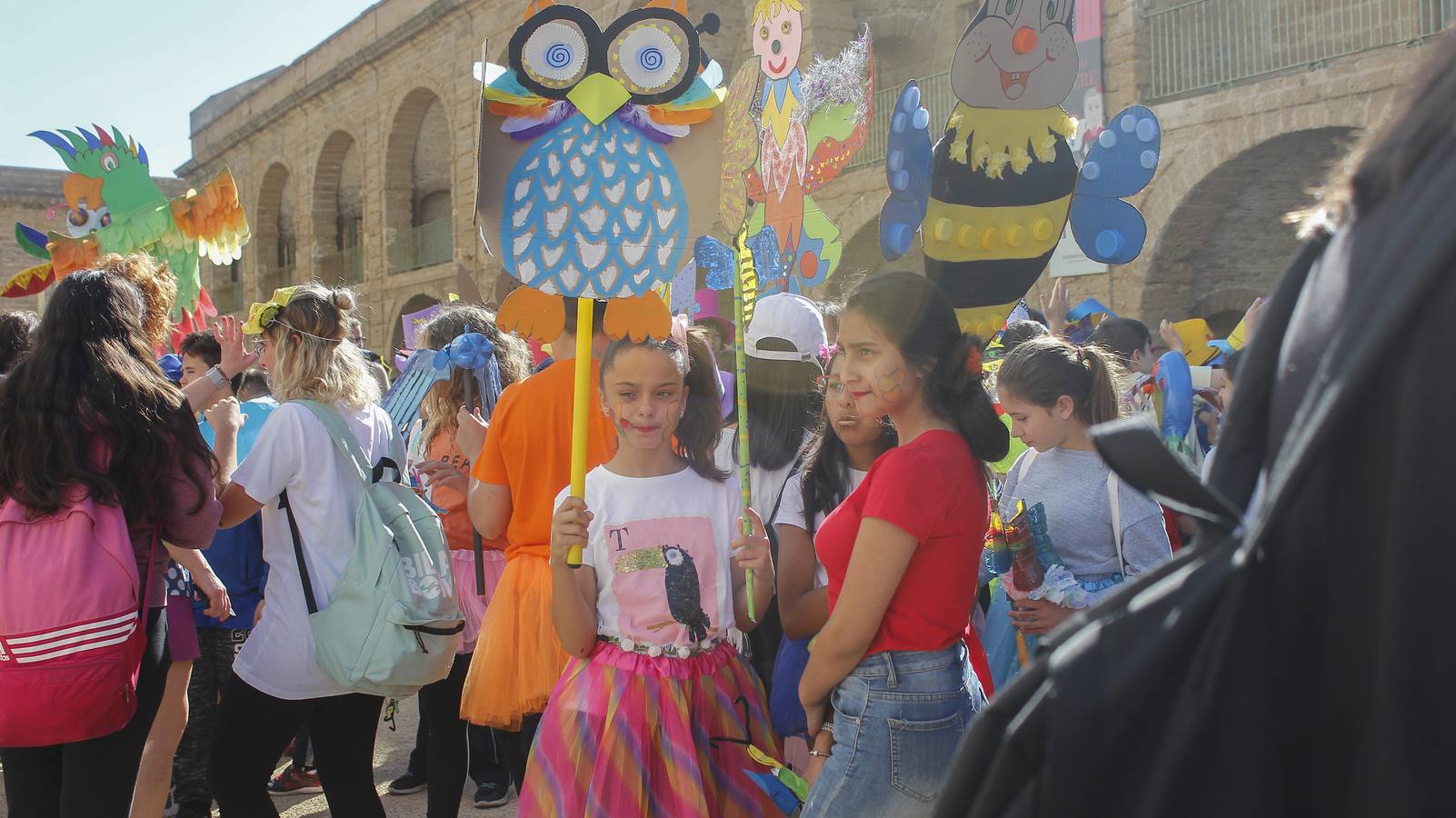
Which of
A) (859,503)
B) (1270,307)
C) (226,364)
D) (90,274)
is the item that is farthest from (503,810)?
A: (1270,307)

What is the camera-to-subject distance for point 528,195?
8.23 feet

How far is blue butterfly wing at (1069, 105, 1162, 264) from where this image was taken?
10.5ft

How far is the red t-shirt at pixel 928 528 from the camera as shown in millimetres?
1878

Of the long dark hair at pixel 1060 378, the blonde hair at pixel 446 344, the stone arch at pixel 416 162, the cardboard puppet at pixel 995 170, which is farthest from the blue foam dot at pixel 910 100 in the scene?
the stone arch at pixel 416 162

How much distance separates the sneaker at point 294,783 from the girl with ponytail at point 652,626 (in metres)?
2.44

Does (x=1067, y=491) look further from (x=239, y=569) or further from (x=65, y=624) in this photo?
(x=239, y=569)

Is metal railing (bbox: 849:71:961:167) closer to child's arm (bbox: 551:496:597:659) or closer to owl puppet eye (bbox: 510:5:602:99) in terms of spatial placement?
owl puppet eye (bbox: 510:5:602:99)

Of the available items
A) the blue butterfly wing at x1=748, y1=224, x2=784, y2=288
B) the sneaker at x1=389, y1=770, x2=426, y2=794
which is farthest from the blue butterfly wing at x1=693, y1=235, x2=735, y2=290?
the sneaker at x1=389, y1=770, x2=426, y2=794

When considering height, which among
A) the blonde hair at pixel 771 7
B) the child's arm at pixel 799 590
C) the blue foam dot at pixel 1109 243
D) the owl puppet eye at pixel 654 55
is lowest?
the child's arm at pixel 799 590

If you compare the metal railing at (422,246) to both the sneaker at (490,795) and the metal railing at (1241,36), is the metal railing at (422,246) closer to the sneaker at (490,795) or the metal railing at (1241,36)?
the metal railing at (1241,36)

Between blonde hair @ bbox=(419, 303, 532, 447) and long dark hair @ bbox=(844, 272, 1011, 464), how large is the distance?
208cm

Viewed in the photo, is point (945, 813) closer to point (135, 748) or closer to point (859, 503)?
point (859, 503)

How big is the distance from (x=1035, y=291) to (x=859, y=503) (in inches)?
352

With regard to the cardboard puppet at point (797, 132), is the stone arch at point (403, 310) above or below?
above
